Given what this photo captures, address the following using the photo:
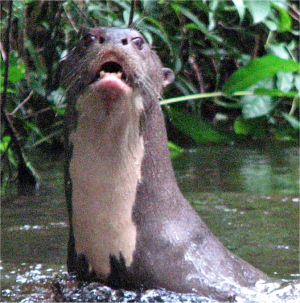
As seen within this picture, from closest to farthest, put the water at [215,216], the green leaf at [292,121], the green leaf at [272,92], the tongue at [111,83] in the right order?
the tongue at [111,83], the water at [215,216], the green leaf at [272,92], the green leaf at [292,121]

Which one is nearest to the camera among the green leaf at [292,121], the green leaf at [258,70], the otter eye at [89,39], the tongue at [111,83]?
the tongue at [111,83]

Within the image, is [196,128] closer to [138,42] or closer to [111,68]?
[138,42]

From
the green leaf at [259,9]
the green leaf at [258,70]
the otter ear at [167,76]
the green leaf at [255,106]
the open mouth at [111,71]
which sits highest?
the green leaf at [259,9]

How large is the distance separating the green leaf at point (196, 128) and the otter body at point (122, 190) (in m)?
2.60

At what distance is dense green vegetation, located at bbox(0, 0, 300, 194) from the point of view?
3.61 m

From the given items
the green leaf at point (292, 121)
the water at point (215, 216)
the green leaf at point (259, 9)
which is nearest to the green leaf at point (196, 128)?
the water at point (215, 216)

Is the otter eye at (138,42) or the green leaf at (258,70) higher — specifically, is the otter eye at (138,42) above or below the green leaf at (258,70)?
above

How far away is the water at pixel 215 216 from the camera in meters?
2.64

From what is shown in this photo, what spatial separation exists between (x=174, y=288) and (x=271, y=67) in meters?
2.70

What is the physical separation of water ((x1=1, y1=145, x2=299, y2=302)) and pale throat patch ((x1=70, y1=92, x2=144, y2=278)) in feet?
0.93

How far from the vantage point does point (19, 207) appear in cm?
354

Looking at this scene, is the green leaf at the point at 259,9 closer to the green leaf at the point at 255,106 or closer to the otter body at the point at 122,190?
the otter body at the point at 122,190

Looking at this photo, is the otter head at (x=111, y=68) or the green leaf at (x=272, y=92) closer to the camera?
the otter head at (x=111, y=68)

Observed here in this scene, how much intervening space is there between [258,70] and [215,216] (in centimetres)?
147
